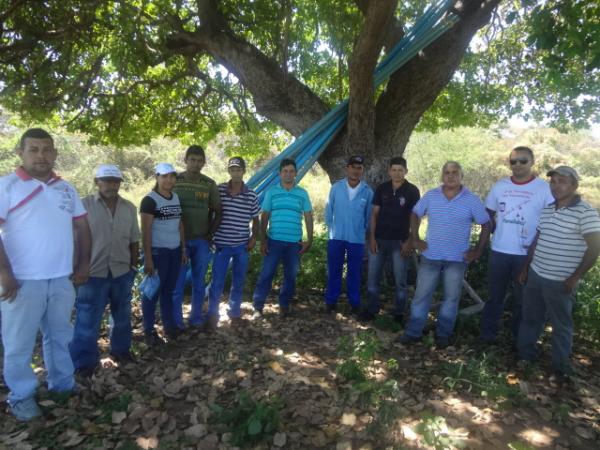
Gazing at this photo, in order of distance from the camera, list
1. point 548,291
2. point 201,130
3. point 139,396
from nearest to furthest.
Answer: point 139,396 → point 548,291 → point 201,130

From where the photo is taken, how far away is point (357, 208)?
429 cm

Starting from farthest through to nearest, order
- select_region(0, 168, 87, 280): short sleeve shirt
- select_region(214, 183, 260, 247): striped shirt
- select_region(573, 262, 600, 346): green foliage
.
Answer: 1. select_region(573, 262, 600, 346): green foliage
2. select_region(214, 183, 260, 247): striped shirt
3. select_region(0, 168, 87, 280): short sleeve shirt

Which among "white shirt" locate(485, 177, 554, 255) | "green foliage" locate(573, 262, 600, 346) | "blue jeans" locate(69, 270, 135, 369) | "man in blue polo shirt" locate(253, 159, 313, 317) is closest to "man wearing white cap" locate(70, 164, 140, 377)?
"blue jeans" locate(69, 270, 135, 369)

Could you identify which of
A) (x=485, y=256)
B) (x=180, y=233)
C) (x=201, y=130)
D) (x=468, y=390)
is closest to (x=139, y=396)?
(x=180, y=233)

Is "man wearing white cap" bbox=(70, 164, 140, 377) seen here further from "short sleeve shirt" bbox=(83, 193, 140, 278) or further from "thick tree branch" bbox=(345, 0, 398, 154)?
"thick tree branch" bbox=(345, 0, 398, 154)

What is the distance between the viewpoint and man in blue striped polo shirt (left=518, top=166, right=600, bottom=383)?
9.69 ft

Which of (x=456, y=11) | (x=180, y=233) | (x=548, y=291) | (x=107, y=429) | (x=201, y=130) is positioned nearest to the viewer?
(x=107, y=429)

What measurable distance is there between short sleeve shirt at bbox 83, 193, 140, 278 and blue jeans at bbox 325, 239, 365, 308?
2072 millimetres

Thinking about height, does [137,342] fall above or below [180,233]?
below

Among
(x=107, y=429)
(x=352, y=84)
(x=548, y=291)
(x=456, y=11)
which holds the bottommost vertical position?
(x=107, y=429)

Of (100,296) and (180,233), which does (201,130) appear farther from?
(100,296)

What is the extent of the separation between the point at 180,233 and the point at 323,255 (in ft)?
9.48

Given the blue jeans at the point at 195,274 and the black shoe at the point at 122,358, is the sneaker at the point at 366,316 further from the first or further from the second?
the black shoe at the point at 122,358

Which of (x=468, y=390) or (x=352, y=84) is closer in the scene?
(x=468, y=390)
